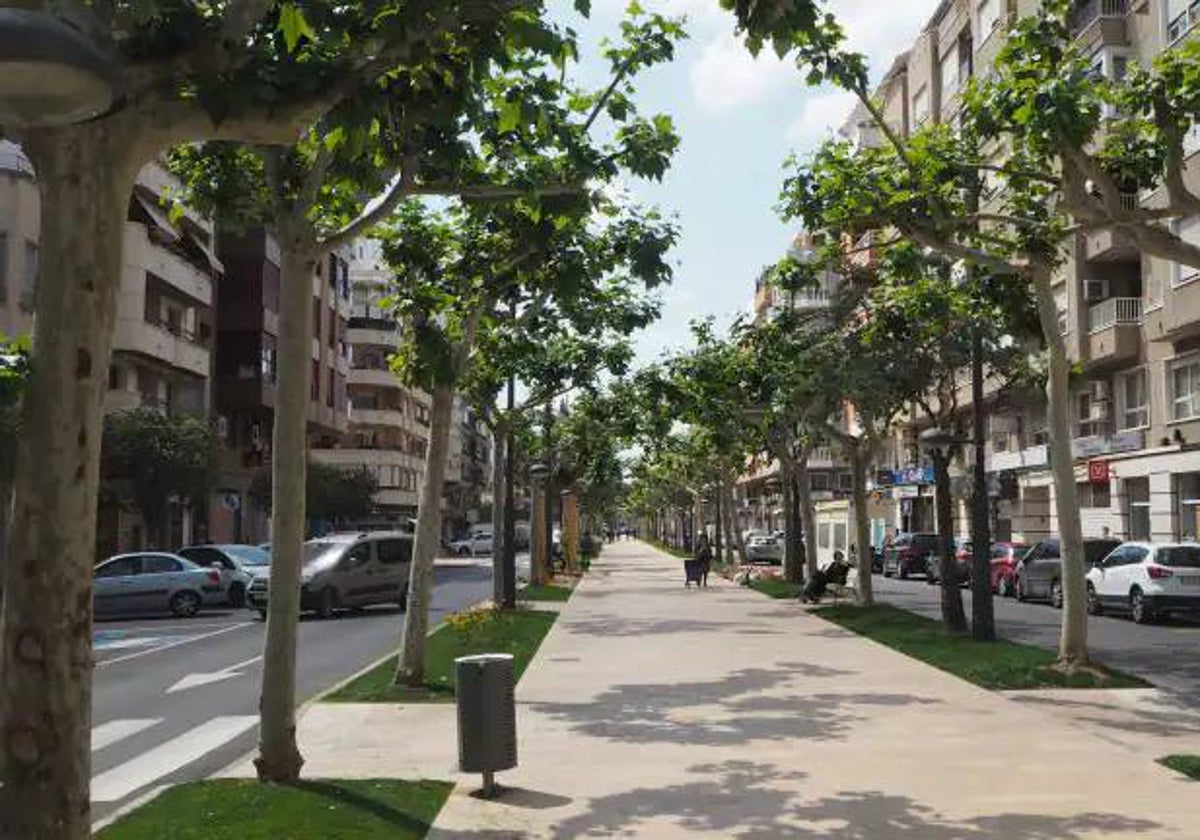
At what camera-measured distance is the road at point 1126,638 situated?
14.9 metres

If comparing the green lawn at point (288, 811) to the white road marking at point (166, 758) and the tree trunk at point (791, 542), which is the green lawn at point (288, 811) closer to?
the white road marking at point (166, 758)

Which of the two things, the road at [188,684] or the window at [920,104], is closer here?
the road at [188,684]

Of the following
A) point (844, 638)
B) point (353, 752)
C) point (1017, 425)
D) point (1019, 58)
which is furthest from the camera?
point (1017, 425)

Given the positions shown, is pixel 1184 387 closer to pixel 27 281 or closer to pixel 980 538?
pixel 980 538

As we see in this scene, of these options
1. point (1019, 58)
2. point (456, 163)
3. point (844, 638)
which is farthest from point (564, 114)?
point (844, 638)

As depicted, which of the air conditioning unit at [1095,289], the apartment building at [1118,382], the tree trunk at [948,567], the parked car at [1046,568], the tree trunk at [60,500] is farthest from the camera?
the air conditioning unit at [1095,289]

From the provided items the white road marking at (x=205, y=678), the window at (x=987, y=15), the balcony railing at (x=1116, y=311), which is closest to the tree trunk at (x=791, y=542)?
the balcony railing at (x=1116, y=311)

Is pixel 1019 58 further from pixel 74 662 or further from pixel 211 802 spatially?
pixel 74 662

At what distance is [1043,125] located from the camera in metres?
9.94

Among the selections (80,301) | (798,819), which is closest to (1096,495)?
(798,819)

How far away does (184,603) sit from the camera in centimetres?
2708

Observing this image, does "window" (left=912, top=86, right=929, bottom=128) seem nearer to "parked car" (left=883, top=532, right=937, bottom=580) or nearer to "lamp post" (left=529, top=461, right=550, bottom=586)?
"parked car" (left=883, top=532, right=937, bottom=580)

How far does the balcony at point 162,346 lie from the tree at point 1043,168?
26229 millimetres

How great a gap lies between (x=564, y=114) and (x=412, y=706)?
5675mm
